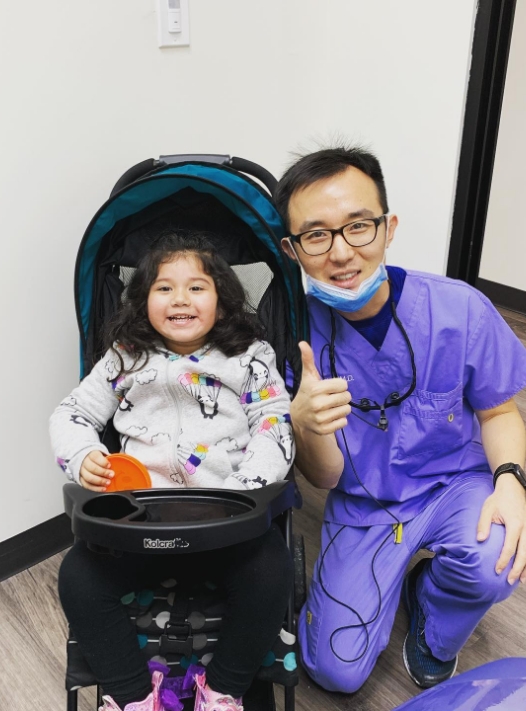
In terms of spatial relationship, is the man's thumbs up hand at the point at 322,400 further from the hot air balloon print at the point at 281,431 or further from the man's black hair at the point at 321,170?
the man's black hair at the point at 321,170

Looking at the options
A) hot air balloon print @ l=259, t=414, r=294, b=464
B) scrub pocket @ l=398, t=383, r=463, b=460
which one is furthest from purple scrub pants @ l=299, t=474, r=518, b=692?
hot air balloon print @ l=259, t=414, r=294, b=464

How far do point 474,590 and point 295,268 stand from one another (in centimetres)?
74

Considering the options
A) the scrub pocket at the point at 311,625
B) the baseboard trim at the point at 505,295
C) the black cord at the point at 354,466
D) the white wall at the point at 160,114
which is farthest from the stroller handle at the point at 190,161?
the baseboard trim at the point at 505,295

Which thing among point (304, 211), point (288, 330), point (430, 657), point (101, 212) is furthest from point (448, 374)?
point (101, 212)

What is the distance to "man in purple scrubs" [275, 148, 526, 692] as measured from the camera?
4.31 ft

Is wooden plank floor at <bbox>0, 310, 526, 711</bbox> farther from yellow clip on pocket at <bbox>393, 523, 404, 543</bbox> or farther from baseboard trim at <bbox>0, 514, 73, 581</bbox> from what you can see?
yellow clip on pocket at <bbox>393, 523, 404, 543</bbox>

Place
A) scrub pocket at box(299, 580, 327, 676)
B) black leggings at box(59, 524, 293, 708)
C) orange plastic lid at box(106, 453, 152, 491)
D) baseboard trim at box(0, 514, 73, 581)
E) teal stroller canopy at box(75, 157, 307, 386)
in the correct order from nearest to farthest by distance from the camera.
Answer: black leggings at box(59, 524, 293, 708) → orange plastic lid at box(106, 453, 152, 491) → teal stroller canopy at box(75, 157, 307, 386) → scrub pocket at box(299, 580, 327, 676) → baseboard trim at box(0, 514, 73, 581)

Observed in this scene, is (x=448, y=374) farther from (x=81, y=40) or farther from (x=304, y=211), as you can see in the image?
(x=81, y=40)

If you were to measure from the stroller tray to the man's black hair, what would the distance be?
612 millimetres

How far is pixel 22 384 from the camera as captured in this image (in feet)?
5.25

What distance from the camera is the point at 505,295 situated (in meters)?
3.36

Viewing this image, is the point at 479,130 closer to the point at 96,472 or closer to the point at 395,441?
the point at 395,441

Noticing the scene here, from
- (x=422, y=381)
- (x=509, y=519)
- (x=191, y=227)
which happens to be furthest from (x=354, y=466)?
(x=191, y=227)

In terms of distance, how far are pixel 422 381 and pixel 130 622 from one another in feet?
2.50
